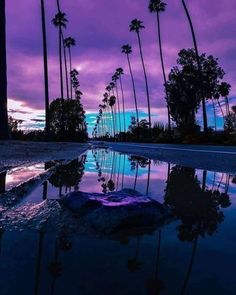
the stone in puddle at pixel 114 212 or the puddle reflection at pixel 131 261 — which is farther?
the stone in puddle at pixel 114 212

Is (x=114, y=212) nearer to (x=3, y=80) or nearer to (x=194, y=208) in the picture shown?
(x=194, y=208)

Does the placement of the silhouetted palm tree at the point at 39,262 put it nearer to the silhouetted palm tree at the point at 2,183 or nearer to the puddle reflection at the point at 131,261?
the puddle reflection at the point at 131,261

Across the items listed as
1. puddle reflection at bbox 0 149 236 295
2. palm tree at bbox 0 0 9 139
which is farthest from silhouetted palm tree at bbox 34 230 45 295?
palm tree at bbox 0 0 9 139

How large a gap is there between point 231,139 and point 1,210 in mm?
33807

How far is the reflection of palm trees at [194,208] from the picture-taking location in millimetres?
2855

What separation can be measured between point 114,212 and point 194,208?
1.10m

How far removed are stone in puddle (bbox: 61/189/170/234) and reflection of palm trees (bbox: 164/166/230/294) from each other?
233 millimetres

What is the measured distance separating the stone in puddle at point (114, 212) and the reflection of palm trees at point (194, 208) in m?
0.23

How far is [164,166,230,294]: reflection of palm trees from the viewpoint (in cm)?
286

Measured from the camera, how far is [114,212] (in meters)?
3.09

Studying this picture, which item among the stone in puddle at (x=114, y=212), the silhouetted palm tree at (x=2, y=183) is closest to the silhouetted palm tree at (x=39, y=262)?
the stone in puddle at (x=114, y=212)

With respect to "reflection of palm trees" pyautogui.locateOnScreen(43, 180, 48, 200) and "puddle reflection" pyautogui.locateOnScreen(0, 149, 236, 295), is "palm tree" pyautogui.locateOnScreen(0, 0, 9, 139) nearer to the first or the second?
"reflection of palm trees" pyautogui.locateOnScreen(43, 180, 48, 200)

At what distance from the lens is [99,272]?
1.96 metres

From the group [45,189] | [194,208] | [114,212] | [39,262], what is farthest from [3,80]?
[39,262]
